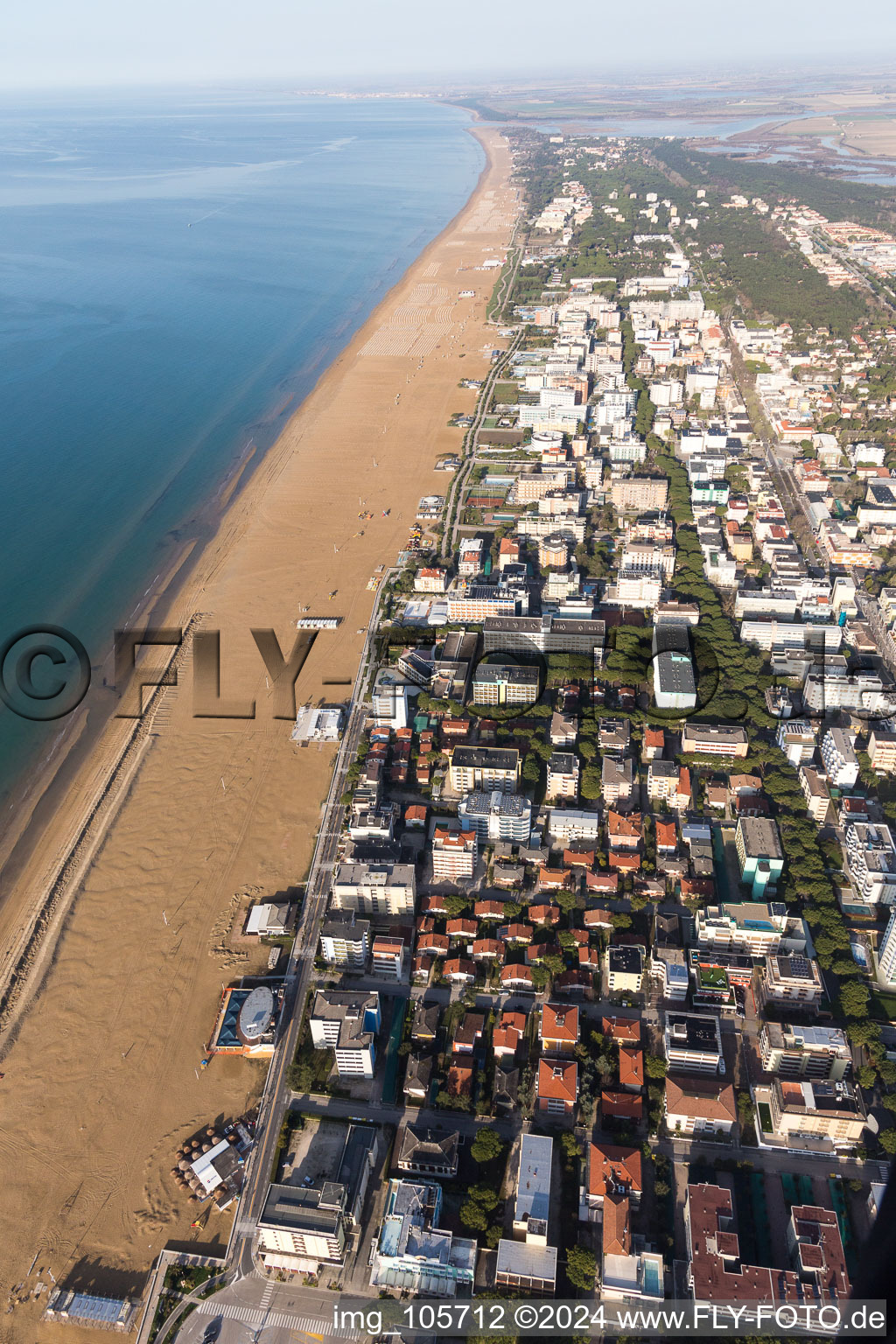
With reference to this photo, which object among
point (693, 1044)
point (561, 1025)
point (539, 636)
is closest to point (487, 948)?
point (561, 1025)

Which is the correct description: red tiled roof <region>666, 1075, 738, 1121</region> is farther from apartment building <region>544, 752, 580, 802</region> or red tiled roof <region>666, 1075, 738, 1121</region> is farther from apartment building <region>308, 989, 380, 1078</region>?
apartment building <region>544, 752, 580, 802</region>

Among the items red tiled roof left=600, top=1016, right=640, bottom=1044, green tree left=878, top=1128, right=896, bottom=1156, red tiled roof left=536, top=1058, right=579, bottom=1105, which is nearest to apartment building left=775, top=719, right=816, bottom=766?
red tiled roof left=600, top=1016, right=640, bottom=1044

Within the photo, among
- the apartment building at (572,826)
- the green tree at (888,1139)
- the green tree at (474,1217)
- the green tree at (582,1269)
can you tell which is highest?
the apartment building at (572,826)

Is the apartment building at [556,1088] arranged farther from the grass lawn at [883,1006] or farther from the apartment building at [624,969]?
the grass lawn at [883,1006]

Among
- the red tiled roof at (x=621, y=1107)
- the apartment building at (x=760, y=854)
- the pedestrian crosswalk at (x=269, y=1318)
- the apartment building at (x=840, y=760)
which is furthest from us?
the apartment building at (x=840, y=760)

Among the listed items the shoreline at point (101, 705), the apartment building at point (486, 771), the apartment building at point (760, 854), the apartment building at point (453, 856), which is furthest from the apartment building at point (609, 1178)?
the shoreline at point (101, 705)

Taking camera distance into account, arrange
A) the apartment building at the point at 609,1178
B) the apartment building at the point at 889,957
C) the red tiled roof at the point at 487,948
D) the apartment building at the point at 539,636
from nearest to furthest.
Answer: the apartment building at the point at 609,1178, the apartment building at the point at 889,957, the red tiled roof at the point at 487,948, the apartment building at the point at 539,636
